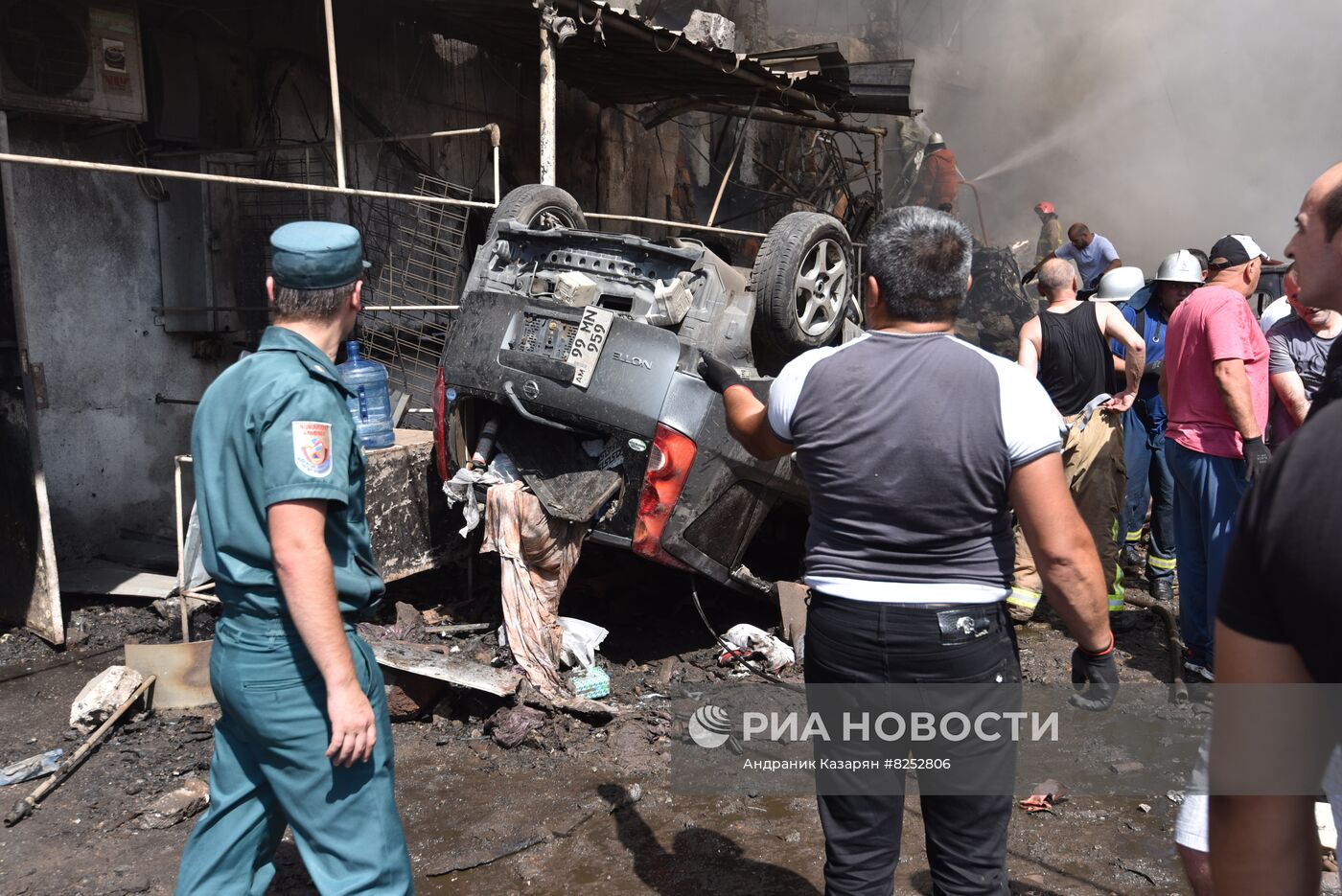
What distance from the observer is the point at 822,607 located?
2.30 m

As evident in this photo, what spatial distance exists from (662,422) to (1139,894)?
2.55 meters

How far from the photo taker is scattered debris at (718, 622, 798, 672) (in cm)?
506

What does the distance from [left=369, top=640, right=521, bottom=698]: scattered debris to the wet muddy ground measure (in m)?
0.15

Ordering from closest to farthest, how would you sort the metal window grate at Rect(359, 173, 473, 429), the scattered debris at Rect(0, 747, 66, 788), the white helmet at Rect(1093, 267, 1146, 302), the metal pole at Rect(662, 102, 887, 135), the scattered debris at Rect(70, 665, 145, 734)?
the scattered debris at Rect(0, 747, 66, 788)
the scattered debris at Rect(70, 665, 145, 734)
the white helmet at Rect(1093, 267, 1146, 302)
the metal window grate at Rect(359, 173, 473, 429)
the metal pole at Rect(662, 102, 887, 135)

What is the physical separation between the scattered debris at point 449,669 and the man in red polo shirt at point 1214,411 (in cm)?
309

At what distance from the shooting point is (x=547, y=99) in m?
6.55

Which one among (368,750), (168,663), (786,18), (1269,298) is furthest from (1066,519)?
(786,18)

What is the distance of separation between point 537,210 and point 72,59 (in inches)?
117

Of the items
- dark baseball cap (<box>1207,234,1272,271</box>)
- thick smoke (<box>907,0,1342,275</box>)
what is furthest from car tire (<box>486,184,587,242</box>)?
thick smoke (<box>907,0,1342,275</box>)

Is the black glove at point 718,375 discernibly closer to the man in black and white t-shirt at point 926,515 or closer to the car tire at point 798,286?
the man in black and white t-shirt at point 926,515

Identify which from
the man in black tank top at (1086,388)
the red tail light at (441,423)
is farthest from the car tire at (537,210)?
the man in black tank top at (1086,388)

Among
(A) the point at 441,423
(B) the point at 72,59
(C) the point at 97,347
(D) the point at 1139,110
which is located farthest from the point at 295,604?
(D) the point at 1139,110

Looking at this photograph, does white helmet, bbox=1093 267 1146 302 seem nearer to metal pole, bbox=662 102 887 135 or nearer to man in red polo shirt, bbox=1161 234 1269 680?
man in red polo shirt, bbox=1161 234 1269 680

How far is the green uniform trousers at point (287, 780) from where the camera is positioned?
2.19 metres
